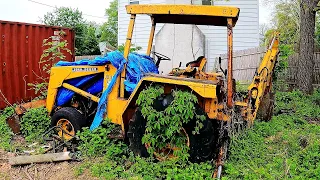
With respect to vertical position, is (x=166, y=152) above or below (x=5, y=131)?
above

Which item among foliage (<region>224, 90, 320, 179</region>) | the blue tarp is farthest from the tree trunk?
the blue tarp

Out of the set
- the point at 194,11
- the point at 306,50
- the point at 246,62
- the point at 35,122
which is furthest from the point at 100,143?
the point at 246,62

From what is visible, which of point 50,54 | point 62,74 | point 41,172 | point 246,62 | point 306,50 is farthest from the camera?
point 246,62

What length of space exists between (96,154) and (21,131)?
2403mm

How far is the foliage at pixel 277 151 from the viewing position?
14.0 ft

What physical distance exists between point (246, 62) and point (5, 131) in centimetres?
913

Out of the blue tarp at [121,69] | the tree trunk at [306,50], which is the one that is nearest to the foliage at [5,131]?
the blue tarp at [121,69]

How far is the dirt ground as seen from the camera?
Answer: 4.59m

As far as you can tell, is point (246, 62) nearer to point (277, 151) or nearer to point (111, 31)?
point (277, 151)

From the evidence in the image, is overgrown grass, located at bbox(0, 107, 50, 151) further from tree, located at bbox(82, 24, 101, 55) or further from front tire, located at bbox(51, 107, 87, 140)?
tree, located at bbox(82, 24, 101, 55)

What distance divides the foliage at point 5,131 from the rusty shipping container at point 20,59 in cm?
30

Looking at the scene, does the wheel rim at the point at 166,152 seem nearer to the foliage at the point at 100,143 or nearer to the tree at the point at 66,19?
the foliage at the point at 100,143

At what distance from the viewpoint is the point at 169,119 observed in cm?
444

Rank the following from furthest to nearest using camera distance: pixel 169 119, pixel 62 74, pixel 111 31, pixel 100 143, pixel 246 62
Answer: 1. pixel 111 31
2. pixel 246 62
3. pixel 62 74
4. pixel 100 143
5. pixel 169 119
